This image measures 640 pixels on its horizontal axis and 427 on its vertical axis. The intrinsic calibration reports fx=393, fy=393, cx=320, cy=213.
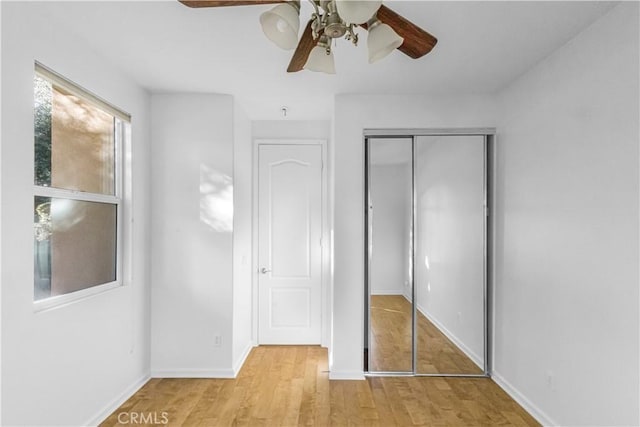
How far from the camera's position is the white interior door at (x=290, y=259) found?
4535mm

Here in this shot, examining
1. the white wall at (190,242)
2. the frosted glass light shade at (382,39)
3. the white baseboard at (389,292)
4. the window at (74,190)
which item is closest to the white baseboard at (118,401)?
the white wall at (190,242)

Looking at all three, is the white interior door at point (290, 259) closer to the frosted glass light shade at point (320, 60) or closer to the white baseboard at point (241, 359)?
the white baseboard at point (241, 359)

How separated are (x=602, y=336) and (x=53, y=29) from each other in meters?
3.65

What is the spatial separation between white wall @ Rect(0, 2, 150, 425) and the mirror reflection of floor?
2.13 metres

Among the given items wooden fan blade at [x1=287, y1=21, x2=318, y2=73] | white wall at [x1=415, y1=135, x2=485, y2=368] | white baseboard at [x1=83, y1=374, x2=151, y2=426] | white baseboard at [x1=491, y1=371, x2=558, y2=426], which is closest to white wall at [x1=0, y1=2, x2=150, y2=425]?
white baseboard at [x1=83, y1=374, x2=151, y2=426]

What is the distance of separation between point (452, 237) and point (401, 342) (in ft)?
3.63

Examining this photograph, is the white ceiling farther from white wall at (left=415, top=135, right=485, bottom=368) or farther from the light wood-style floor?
the light wood-style floor

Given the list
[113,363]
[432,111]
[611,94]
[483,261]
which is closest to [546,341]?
[483,261]

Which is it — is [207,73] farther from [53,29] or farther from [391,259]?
[391,259]

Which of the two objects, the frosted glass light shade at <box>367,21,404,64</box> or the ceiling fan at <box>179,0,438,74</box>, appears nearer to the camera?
the ceiling fan at <box>179,0,438,74</box>

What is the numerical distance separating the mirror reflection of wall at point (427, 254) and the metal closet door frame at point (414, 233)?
14 millimetres

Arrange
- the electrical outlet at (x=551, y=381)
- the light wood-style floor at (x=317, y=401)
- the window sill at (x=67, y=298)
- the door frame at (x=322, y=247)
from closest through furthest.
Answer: the window sill at (x=67, y=298)
the electrical outlet at (x=551, y=381)
the light wood-style floor at (x=317, y=401)
the door frame at (x=322, y=247)

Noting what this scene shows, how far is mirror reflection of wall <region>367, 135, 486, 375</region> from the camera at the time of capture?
3682mm

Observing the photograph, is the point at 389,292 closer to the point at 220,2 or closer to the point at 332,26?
the point at 332,26
